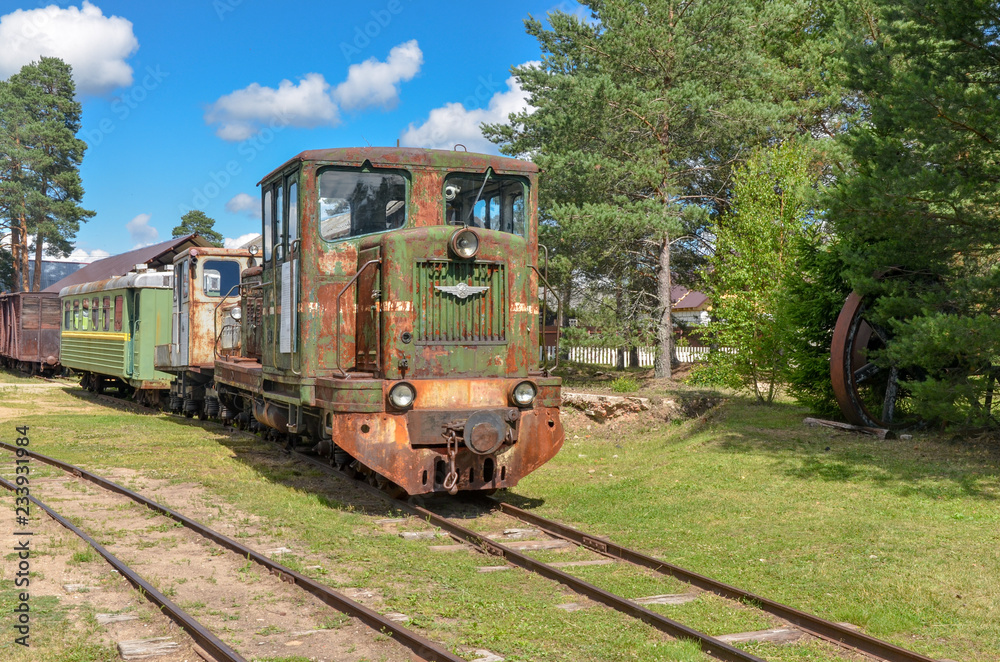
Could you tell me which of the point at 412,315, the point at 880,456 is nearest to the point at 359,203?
the point at 412,315

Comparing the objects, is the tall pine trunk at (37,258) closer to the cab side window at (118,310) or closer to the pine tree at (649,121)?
the cab side window at (118,310)

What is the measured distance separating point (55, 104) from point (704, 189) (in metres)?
38.9

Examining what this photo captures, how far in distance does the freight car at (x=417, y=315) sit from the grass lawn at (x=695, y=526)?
0.94 metres

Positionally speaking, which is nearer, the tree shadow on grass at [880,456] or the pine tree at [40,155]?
the tree shadow on grass at [880,456]

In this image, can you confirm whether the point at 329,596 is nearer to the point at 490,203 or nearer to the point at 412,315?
the point at 412,315

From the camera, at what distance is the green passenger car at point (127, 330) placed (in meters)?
19.2

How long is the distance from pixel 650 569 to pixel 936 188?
6348 millimetres

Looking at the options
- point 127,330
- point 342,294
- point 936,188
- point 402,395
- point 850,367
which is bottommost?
point 402,395

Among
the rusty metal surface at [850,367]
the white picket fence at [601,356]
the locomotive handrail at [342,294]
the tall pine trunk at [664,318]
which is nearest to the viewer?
the locomotive handrail at [342,294]

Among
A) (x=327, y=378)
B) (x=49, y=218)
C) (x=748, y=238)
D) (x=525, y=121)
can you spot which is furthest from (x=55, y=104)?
(x=327, y=378)

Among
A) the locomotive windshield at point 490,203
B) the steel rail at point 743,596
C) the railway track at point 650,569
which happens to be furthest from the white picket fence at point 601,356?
the steel rail at point 743,596

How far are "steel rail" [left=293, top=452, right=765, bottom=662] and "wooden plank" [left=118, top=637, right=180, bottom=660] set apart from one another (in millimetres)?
2832

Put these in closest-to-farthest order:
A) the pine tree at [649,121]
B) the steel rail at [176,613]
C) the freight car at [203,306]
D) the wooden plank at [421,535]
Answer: the steel rail at [176,613] → the wooden plank at [421,535] → the freight car at [203,306] → the pine tree at [649,121]

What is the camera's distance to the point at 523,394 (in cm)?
880
